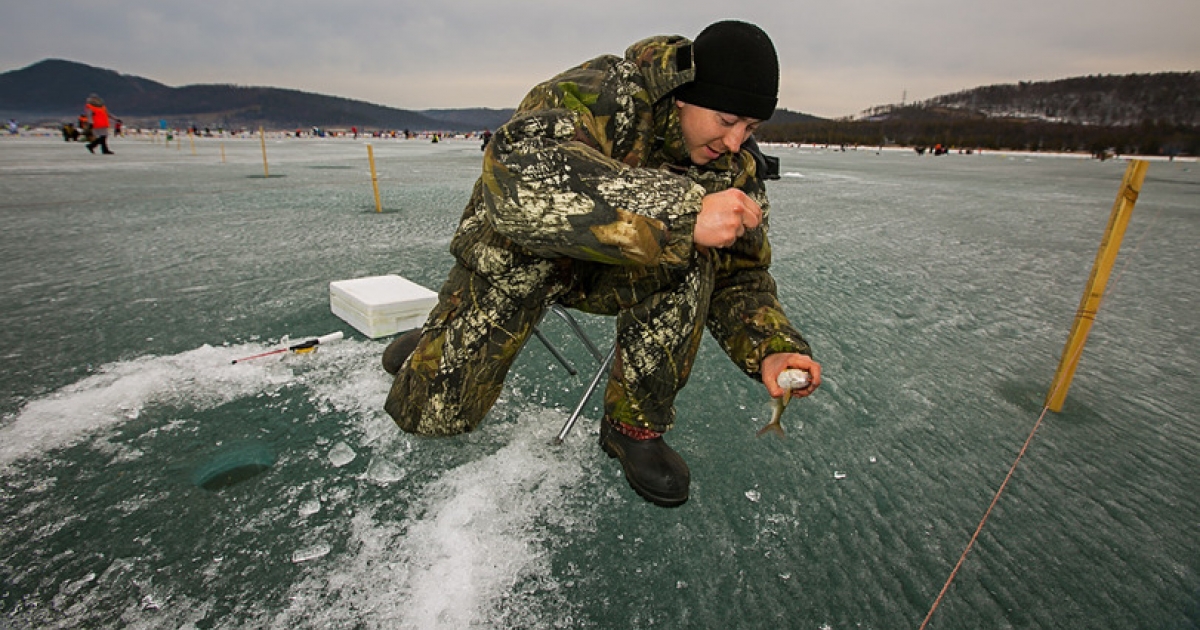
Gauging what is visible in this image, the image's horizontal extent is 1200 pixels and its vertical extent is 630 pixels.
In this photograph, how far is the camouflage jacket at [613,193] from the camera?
121cm

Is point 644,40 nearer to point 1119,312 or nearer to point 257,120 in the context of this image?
point 1119,312

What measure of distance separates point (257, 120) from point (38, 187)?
232535mm

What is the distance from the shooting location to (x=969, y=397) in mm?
2105

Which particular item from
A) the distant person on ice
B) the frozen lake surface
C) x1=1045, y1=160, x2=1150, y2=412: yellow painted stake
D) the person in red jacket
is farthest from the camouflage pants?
the person in red jacket

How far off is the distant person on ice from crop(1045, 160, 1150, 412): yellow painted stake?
116 centimetres

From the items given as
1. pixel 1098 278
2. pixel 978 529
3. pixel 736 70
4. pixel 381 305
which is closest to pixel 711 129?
pixel 736 70

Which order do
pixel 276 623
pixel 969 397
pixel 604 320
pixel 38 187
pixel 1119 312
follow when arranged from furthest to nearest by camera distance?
pixel 38 187
pixel 1119 312
pixel 604 320
pixel 969 397
pixel 276 623

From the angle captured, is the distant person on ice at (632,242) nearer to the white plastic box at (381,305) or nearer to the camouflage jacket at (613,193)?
the camouflage jacket at (613,193)

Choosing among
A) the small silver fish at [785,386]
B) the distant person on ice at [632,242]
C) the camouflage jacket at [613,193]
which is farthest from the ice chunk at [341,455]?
the small silver fish at [785,386]

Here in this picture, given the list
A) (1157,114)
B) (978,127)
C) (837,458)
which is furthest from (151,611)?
(1157,114)

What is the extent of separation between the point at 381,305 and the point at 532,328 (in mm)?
991

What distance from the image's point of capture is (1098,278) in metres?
1.86

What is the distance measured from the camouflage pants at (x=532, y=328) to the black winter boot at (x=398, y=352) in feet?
1.19

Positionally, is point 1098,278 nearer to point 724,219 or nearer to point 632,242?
point 724,219
